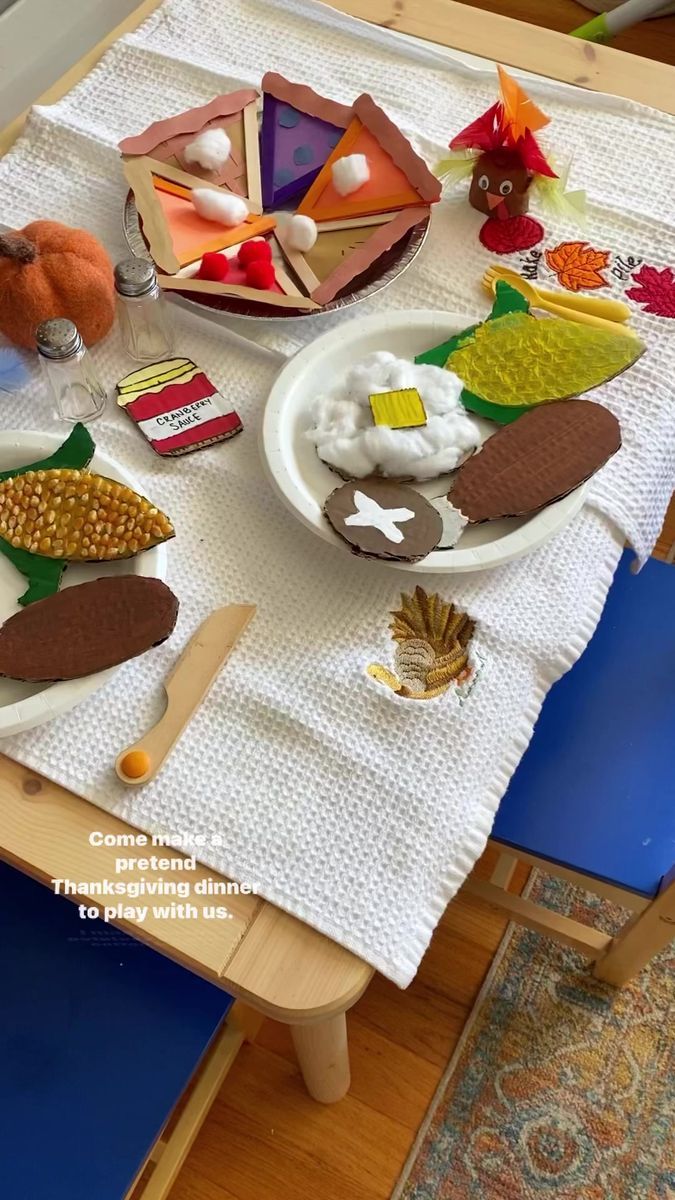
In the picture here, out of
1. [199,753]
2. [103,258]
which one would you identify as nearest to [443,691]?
[199,753]

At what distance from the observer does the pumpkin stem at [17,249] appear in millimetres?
715

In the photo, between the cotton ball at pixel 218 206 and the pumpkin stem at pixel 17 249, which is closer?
the pumpkin stem at pixel 17 249

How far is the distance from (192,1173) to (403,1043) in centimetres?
27

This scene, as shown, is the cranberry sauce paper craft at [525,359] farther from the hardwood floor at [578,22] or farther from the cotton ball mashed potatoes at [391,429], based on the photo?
the hardwood floor at [578,22]

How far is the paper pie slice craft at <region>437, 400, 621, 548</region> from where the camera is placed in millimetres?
672

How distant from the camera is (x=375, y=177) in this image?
33.6 inches

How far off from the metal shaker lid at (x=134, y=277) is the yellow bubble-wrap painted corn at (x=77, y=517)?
5.8 inches

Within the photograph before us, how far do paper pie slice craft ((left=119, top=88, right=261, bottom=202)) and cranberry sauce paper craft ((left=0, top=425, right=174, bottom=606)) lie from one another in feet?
1.13

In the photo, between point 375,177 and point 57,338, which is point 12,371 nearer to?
point 57,338

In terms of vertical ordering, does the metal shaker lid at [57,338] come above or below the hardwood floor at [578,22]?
below

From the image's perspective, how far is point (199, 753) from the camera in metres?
0.61

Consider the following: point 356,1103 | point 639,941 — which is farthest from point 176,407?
point 356,1103

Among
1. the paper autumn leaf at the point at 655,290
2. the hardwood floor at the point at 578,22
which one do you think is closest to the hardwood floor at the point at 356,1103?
the paper autumn leaf at the point at 655,290

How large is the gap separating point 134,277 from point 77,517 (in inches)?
7.4
